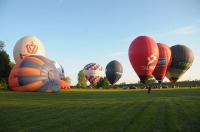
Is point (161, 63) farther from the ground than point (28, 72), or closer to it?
farther from the ground

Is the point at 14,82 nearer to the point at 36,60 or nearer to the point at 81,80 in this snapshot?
the point at 36,60

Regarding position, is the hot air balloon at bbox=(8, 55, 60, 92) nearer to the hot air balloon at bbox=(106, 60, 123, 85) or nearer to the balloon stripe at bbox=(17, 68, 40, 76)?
the balloon stripe at bbox=(17, 68, 40, 76)

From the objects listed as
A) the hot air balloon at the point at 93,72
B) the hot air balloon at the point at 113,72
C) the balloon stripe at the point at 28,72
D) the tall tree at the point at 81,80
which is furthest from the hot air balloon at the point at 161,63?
the tall tree at the point at 81,80

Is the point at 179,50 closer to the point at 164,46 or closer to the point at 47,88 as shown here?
the point at 164,46

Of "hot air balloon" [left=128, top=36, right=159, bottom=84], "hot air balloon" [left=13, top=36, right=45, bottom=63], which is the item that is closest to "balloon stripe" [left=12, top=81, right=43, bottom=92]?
"hot air balloon" [left=13, top=36, right=45, bottom=63]

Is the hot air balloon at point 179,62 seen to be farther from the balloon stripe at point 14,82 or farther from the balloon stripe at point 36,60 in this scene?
the balloon stripe at point 14,82

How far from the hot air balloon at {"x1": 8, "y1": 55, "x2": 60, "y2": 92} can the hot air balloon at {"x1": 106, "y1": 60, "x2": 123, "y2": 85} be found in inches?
1707

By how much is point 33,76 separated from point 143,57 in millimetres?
18044

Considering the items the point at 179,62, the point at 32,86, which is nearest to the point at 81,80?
the point at 179,62

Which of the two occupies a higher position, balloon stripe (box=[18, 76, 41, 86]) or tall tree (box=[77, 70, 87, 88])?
tall tree (box=[77, 70, 87, 88])

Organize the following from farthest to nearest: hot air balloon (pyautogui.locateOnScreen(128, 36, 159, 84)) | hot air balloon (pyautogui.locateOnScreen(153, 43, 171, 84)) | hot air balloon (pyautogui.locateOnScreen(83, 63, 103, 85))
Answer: hot air balloon (pyautogui.locateOnScreen(83, 63, 103, 85)), hot air balloon (pyautogui.locateOnScreen(153, 43, 171, 84)), hot air balloon (pyautogui.locateOnScreen(128, 36, 159, 84))

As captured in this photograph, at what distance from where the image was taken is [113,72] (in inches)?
2945

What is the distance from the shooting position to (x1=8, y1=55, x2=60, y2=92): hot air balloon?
3047cm

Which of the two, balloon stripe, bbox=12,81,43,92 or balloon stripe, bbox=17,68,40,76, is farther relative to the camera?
balloon stripe, bbox=12,81,43,92
